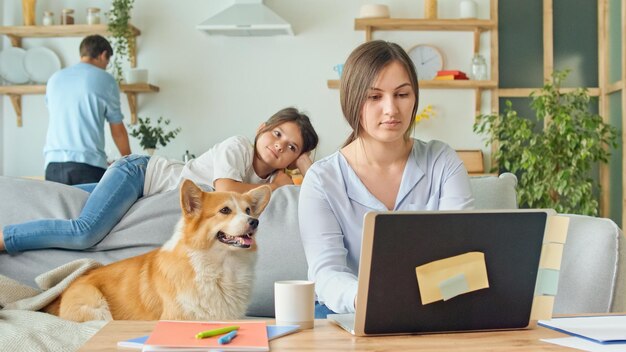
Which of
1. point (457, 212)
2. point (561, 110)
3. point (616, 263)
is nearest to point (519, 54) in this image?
point (561, 110)

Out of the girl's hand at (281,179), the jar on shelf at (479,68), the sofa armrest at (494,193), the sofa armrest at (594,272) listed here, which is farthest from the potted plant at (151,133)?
the sofa armrest at (594,272)

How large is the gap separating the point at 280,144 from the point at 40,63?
3714 mm

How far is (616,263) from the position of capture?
1951mm

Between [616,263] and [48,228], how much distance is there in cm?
172

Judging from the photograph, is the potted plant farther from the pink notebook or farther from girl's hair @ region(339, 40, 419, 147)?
the pink notebook

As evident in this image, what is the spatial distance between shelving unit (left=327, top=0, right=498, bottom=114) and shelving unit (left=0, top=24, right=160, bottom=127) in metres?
1.51

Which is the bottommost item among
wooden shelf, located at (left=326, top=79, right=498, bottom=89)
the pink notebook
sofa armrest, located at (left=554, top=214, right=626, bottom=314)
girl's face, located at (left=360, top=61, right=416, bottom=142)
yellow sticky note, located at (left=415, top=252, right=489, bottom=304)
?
sofa armrest, located at (left=554, top=214, right=626, bottom=314)

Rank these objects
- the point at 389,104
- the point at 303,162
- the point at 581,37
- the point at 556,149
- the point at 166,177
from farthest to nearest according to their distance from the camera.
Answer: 1. the point at 581,37
2. the point at 556,149
3. the point at 303,162
4. the point at 166,177
5. the point at 389,104

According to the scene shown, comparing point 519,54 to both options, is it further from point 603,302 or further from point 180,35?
point 603,302

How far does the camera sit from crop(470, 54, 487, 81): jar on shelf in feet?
18.4

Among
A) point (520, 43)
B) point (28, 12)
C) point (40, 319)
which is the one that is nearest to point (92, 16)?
point (28, 12)

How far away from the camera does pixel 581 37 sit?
579 centimetres

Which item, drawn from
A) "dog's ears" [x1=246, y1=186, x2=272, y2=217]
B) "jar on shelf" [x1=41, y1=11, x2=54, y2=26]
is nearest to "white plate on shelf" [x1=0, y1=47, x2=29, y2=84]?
"jar on shelf" [x1=41, y1=11, x2=54, y2=26]

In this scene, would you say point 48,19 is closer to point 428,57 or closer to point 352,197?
point 428,57
